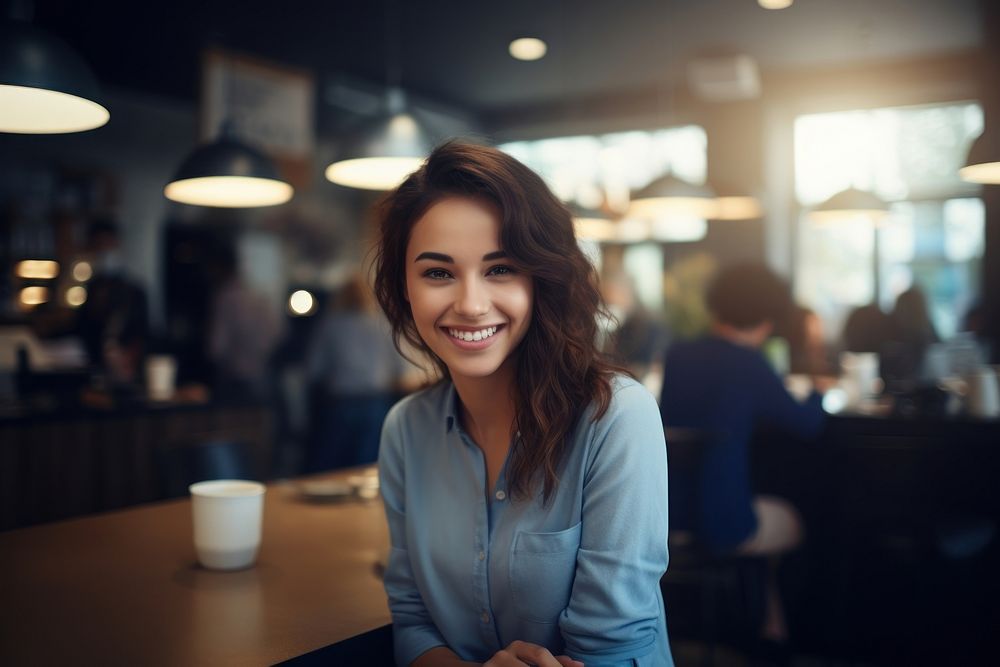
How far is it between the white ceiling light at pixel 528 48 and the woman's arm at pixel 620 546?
5.36 m

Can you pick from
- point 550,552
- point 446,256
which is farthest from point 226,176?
point 550,552

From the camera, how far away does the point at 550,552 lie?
136cm

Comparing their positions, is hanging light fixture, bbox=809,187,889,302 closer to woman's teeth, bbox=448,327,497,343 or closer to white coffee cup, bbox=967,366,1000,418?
white coffee cup, bbox=967,366,1000,418

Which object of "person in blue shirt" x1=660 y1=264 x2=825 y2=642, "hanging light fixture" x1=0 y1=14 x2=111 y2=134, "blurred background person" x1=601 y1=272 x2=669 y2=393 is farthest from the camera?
"blurred background person" x1=601 y1=272 x2=669 y2=393

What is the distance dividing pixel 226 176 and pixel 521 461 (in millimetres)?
1392

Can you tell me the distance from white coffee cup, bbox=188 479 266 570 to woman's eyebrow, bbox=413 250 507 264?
62cm

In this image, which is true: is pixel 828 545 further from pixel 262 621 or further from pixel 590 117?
pixel 590 117

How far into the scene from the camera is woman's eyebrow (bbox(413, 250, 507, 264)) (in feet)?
4.52

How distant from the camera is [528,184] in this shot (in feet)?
4.63

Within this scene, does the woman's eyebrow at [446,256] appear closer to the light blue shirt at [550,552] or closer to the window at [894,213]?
the light blue shirt at [550,552]

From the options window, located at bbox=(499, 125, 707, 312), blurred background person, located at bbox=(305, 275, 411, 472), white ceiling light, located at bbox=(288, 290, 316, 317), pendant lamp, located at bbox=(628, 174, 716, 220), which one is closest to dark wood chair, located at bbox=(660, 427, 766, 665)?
pendant lamp, located at bbox=(628, 174, 716, 220)

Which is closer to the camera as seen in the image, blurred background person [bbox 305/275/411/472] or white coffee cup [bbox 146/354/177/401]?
white coffee cup [bbox 146/354/177/401]

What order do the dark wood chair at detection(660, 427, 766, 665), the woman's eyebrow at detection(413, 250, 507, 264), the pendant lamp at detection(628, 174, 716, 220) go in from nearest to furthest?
the woman's eyebrow at detection(413, 250, 507, 264) → the dark wood chair at detection(660, 427, 766, 665) → the pendant lamp at detection(628, 174, 716, 220)

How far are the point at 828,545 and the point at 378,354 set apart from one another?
119 inches
